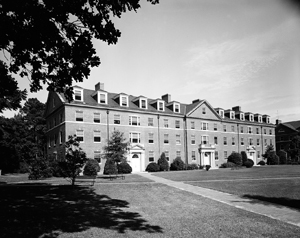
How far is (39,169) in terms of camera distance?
80.8ft

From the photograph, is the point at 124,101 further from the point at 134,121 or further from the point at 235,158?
the point at 235,158

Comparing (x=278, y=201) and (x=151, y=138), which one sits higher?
(x=151, y=138)

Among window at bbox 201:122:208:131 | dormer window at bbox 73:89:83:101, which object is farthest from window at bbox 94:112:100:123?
window at bbox 201:122:208:131

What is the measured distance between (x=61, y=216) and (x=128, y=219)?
248cm

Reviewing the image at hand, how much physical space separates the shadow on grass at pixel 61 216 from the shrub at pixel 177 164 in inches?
1080

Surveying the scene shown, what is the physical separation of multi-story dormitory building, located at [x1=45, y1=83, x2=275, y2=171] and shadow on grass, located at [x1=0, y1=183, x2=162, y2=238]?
68.8 ft

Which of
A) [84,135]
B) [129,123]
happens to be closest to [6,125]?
[84,135]

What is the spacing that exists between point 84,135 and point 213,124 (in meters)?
27.5

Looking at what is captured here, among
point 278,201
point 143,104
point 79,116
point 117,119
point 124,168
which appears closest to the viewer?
point 278,201

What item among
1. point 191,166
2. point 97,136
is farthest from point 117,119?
point 191,166

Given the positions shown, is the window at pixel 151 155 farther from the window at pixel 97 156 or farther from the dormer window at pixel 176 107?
the dormer window at pixel 176 107

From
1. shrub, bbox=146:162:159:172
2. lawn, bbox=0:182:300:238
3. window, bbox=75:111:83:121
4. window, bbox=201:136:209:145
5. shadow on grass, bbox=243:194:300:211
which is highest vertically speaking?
window, bbox=75:111:83:121

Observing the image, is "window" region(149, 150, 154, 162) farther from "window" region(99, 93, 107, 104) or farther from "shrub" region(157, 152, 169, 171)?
"window" region(99, 93, 107, 104)

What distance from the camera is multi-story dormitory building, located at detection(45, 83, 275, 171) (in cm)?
3285
